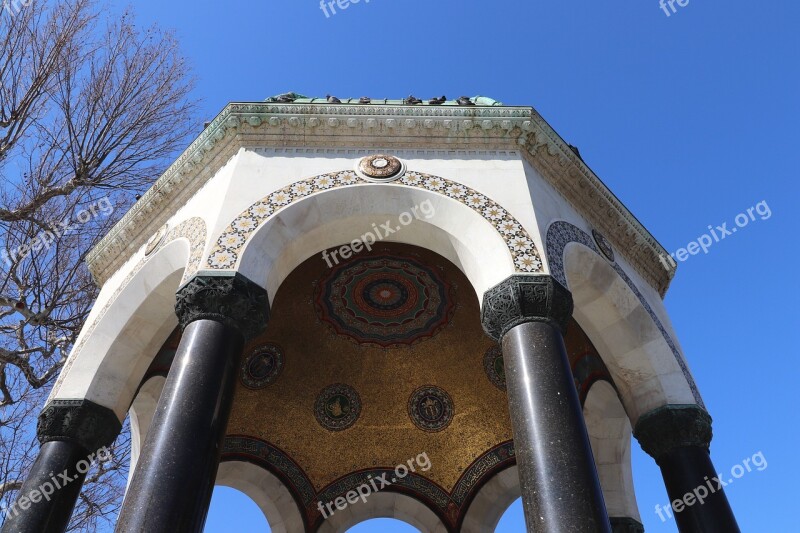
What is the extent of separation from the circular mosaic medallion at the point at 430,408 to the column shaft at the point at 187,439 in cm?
502

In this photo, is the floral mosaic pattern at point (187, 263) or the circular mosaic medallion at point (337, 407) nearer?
the floral mosaic pattern at point (187, 263)

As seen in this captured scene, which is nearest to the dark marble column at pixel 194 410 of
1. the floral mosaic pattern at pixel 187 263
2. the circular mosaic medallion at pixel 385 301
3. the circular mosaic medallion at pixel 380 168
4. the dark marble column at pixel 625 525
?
Result: the floral mosaic pattern at pixel 187 263

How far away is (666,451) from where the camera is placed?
5.90 meters

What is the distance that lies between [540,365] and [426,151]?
2896mm

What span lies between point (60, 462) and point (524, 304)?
428 centimetres

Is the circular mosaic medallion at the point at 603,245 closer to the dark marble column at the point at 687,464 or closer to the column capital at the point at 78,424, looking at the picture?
the dark marble column at the point at 687,464

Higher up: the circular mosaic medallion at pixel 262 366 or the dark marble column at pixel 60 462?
the circular mosaic medallion at pixel 262 366

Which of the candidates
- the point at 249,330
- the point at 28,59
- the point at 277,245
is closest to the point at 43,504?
the point at 249,330

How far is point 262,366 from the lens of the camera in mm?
8727

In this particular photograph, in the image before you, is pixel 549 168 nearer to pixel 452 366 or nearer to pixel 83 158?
pixel 452 366

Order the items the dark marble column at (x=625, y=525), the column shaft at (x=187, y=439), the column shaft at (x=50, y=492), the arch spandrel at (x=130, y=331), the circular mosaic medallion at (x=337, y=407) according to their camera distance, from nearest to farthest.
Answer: the column shaft at (x=187, y=439), the column shaft at (x=50, y=492), the arch spandrel at (x=130, y=331), the dark marble column at (x=625, y=525), the circular mosaic medallion at (x=337, y=407)

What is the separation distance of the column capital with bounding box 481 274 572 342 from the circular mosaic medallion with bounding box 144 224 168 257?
143 inches

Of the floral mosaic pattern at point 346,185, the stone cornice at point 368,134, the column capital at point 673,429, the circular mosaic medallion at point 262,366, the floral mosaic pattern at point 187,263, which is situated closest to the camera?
the floral mosaic pattern at point 346,185

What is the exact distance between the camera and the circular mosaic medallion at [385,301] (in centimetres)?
803
